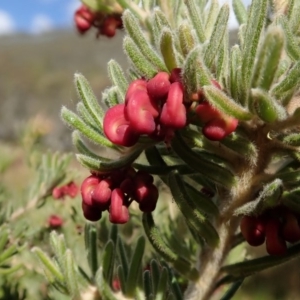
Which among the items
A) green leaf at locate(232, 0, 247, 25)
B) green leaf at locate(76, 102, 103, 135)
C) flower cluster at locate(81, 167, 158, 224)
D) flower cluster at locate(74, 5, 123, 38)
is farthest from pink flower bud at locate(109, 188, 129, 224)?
flower cluster at locate(74, 5, 123, 38)

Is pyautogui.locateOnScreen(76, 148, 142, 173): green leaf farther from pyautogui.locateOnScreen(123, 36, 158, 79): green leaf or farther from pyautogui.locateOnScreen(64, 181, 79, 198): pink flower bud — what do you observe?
pyautogui.locateOnScreen(64, 181, 79, 198): pink flower bud

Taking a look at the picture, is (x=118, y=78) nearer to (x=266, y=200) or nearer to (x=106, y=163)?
(x=106, y=163)

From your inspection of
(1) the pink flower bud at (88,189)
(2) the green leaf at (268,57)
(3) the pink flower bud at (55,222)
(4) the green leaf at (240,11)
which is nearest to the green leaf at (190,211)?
(1) the pink flower bud at (88,189)

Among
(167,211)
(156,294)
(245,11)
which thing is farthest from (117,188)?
(167,211)

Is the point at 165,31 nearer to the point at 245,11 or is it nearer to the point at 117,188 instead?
the point at 117,188

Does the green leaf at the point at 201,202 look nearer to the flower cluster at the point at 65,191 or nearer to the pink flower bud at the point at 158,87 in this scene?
the pink flower bud at the point at 158,87
